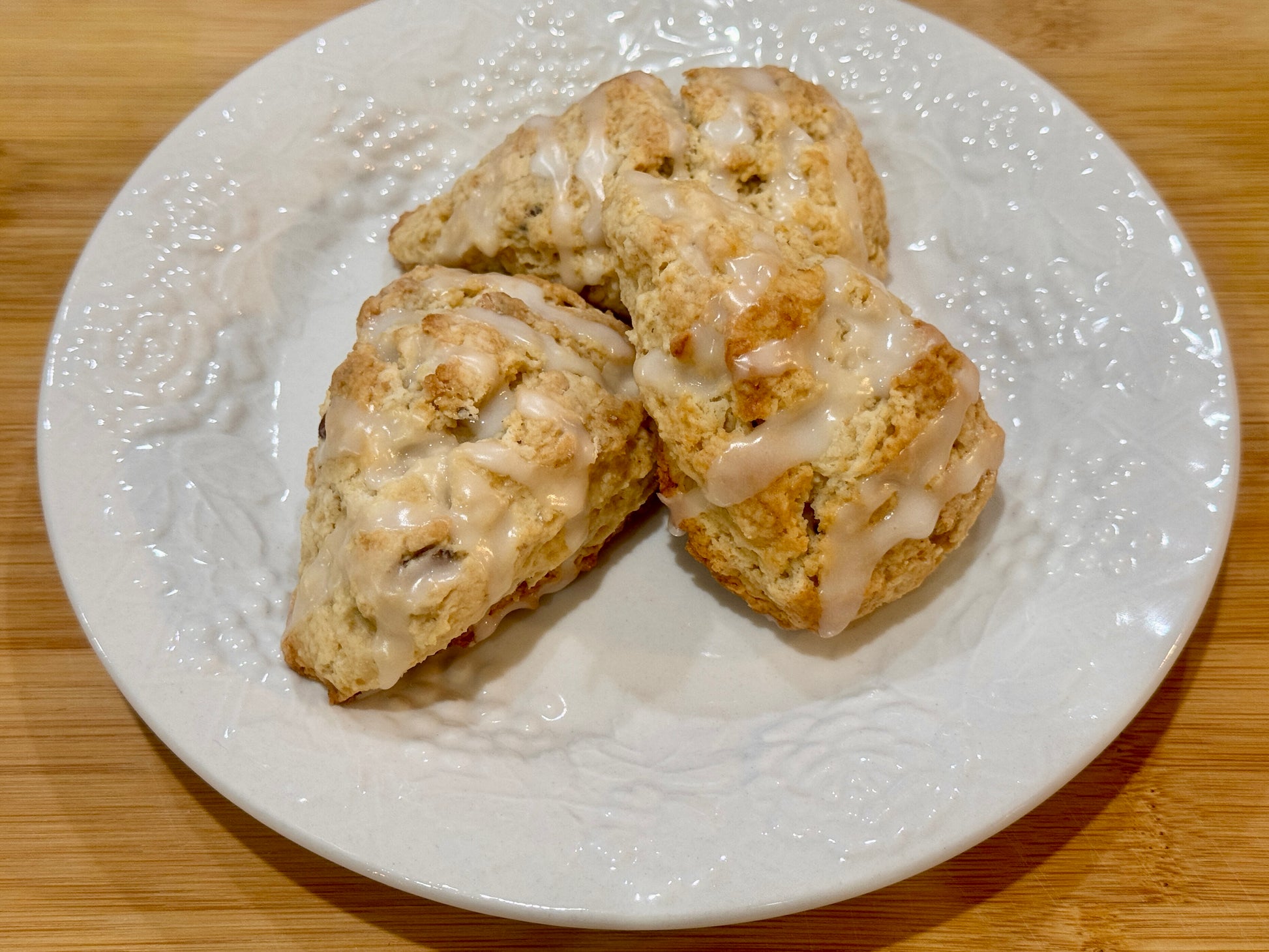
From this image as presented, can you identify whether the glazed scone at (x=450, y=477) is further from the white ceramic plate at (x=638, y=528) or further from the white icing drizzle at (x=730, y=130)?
the white icing drizzle at (x=730, y=130)

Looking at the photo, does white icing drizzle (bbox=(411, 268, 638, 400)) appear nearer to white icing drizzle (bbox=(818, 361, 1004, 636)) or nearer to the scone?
the scone

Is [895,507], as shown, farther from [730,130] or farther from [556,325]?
[730,130]

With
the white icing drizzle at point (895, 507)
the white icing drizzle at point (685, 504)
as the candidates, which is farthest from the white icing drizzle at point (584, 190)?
the white icing drizzle at point (895, 507)

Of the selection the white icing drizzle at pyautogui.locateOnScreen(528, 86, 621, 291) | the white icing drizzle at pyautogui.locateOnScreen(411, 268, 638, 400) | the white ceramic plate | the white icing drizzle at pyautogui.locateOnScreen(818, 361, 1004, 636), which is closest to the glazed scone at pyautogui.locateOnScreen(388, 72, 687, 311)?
the white icing drizzle at pyautogui.locateOnScreen(528, 86, 621, 291)

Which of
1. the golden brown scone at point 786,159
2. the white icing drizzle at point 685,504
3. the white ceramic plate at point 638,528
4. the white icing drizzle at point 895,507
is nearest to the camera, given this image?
the white ceramic plate at point 638,528

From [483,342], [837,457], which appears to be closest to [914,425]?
[837,457]

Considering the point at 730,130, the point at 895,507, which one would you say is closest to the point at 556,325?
the point at 730,130
